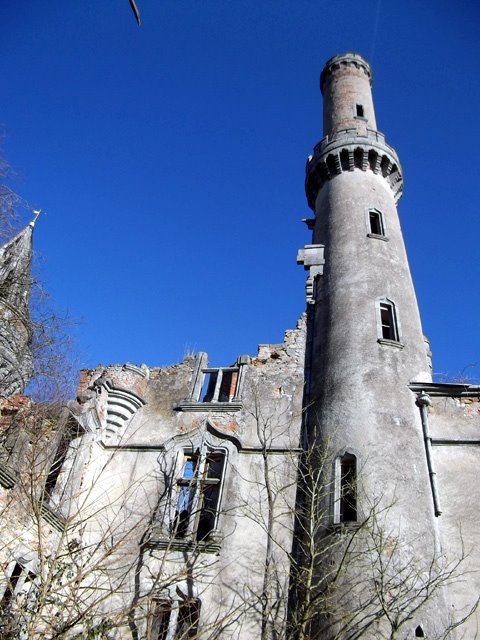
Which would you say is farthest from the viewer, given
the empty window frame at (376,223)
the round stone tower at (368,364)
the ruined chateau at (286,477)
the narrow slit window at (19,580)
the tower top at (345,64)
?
the tower top at (345,64)

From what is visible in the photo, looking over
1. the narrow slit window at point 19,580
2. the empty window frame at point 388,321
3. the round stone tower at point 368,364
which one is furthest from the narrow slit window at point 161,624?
the empty window frame at point 388,321

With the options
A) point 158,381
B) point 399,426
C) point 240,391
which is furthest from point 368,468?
point 158,381

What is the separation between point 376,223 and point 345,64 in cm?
1063

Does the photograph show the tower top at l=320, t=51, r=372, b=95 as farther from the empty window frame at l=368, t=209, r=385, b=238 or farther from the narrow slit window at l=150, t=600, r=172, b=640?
the narrow slit window at l=150, t=600, r=172, b=640

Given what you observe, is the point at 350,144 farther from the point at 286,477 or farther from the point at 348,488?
the point at 348,488

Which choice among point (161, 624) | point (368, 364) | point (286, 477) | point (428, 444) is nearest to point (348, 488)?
point (286, 477)

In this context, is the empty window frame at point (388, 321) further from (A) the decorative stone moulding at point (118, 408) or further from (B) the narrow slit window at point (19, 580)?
(B) the narrow slit window at point (19, 580)

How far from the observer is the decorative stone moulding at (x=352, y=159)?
20.3 metres

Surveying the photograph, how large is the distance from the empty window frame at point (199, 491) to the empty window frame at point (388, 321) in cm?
560

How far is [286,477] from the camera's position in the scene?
1313 cm

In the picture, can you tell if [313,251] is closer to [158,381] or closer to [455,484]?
[158,381]

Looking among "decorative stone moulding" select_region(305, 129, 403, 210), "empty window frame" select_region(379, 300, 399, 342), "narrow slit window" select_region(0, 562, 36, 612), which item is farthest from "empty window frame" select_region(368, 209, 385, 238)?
"narrow slit window" select_region(0, 562, 36, 612)

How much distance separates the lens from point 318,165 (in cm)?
2077

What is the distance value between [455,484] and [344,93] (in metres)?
17.7
